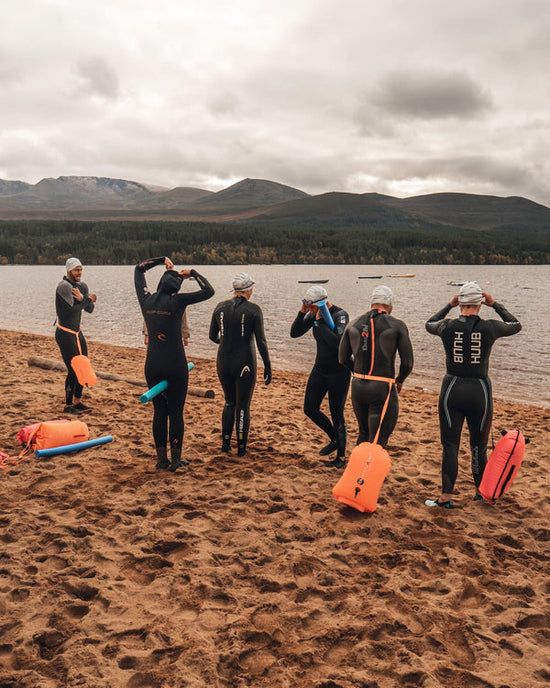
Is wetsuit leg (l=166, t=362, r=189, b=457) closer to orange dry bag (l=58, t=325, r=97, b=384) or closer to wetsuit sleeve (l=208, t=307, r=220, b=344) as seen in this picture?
wetsuit sleeve (l=208, t=307, r=220, b=344)

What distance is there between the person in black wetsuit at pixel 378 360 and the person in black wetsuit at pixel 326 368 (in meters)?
0.88

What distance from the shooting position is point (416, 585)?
4453 millimetres

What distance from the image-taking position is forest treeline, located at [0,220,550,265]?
13888 centimetres

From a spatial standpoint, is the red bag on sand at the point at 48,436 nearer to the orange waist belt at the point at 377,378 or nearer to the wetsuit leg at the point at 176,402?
the wetsuit leg at the point at 176,402

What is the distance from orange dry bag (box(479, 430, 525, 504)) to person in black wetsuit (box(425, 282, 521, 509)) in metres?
0.21

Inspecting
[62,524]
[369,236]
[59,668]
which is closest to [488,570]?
[59,668]

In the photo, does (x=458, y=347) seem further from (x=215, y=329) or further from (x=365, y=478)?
(x=215, y=329)

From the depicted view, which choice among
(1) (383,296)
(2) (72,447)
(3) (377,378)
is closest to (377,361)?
(3) (377,378)

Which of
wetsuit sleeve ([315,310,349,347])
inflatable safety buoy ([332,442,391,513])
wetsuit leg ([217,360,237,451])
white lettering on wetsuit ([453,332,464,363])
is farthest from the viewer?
wetsuit leg ([217,360,237,451])

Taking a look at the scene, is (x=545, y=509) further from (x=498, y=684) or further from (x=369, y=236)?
(x=369, y=236)

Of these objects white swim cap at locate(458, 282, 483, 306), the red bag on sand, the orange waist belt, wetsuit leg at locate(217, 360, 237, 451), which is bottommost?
the red bag on sand

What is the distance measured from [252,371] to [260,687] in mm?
4360

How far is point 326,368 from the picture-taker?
7.24 m

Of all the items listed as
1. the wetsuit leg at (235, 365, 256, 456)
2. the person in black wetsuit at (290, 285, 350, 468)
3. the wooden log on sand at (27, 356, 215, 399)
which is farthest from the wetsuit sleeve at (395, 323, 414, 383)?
the wooden log on sand at (27, 356, 215, 399)
